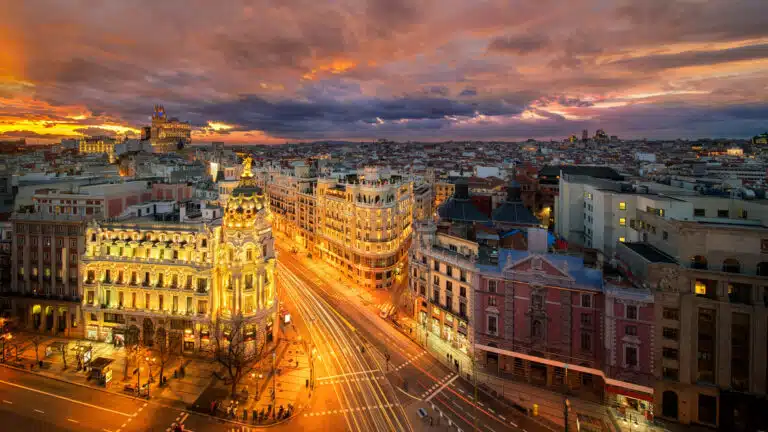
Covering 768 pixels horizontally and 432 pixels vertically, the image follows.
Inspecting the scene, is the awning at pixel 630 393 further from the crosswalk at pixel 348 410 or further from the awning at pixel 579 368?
the crosswalk at pixel 348 410

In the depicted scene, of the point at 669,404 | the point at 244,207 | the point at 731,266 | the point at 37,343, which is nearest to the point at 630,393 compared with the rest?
the point at 669,404

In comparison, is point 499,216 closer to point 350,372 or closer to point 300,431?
point 350,372

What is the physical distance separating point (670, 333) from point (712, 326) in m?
5.02

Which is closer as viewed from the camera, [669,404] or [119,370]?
[669,404]

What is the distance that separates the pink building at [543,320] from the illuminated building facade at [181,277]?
38.7 metres

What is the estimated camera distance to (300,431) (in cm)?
5528

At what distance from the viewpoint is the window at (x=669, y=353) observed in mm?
58688

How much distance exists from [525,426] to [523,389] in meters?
9.59

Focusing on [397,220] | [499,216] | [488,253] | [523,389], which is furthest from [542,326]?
[397,220]

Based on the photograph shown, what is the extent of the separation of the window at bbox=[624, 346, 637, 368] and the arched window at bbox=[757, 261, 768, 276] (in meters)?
18.5

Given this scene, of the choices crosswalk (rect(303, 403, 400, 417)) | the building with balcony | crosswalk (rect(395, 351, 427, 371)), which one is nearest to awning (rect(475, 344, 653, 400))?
crosswalk (rect(395, 351, 427, 371))

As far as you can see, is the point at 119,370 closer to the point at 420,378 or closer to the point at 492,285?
the point at 420,378

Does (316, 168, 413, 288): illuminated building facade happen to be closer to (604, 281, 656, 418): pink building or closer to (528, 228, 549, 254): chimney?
(528, 228, 549, 254): chimney

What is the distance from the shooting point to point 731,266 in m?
57.8
